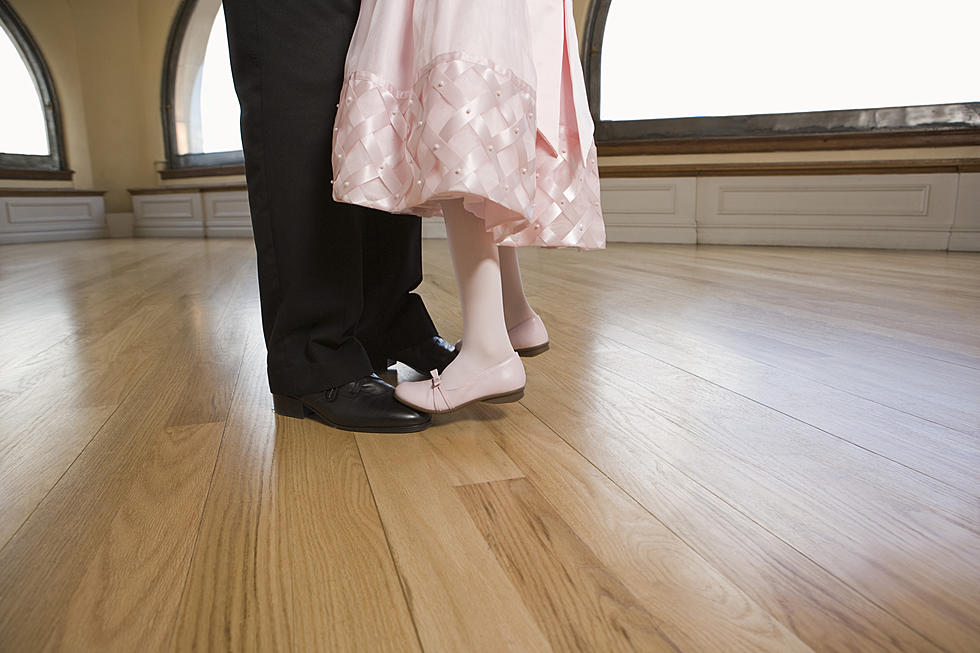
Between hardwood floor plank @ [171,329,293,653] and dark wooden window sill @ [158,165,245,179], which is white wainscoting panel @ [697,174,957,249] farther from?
dark wooden window sill @ [158,165,245,179]

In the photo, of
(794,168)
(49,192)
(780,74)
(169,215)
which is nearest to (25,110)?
(49,192)

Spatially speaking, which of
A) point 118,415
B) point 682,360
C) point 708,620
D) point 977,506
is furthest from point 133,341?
point 977,506

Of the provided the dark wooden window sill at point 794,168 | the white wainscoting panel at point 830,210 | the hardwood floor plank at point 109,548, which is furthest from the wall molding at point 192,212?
the hardwood floor plank at point 109,548

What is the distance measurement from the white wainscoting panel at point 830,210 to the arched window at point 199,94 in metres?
4.10

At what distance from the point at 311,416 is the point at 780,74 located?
4.21 metres

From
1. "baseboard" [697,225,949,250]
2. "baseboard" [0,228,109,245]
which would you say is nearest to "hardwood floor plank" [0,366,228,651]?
"baseboard" [697,225,949,250]

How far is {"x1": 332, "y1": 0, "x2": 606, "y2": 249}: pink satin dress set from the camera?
717 millimetres

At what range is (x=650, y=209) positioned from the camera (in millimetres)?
4391

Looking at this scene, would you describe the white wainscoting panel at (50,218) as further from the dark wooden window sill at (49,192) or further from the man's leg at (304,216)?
the man's leg at (304,216)

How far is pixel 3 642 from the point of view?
46 centimetres

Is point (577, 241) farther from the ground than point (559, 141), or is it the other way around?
point (559, 141)

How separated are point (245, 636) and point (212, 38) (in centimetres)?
668

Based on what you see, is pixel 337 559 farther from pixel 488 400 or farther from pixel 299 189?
pixel 299 189

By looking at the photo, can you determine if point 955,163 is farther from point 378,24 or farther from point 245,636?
point 245,636
